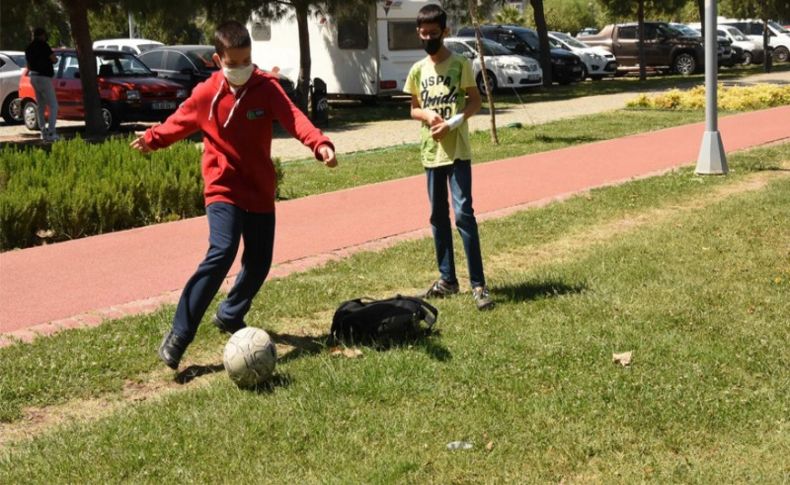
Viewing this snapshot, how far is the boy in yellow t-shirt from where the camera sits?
23.2ft

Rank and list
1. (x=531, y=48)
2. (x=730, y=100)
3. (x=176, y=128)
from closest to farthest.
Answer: (x=176, y=128)
(x=730, y=100)
(x=531, y=48)

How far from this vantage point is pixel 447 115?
7.14 m

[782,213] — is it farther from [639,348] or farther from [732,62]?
[732,62]

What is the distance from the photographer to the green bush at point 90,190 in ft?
35.1

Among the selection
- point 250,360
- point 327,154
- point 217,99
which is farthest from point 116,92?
point 250,360

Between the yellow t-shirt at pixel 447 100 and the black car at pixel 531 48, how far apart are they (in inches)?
1121

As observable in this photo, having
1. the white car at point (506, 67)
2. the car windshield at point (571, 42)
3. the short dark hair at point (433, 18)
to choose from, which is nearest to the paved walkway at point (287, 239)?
Answer: the short dark hair at point (433, 18)

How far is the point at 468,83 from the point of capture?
7098mm

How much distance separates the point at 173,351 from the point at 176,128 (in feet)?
3.94

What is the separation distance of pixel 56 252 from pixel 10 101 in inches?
708

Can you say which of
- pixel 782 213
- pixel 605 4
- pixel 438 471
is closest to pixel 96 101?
pixel 782 213

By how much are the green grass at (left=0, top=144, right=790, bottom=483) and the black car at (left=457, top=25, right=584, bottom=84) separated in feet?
91.8

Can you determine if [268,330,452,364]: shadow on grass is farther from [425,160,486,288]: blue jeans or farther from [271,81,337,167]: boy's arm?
[271,81,337,167]: boy's arm

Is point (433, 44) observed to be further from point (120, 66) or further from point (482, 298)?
point (120, 66)
